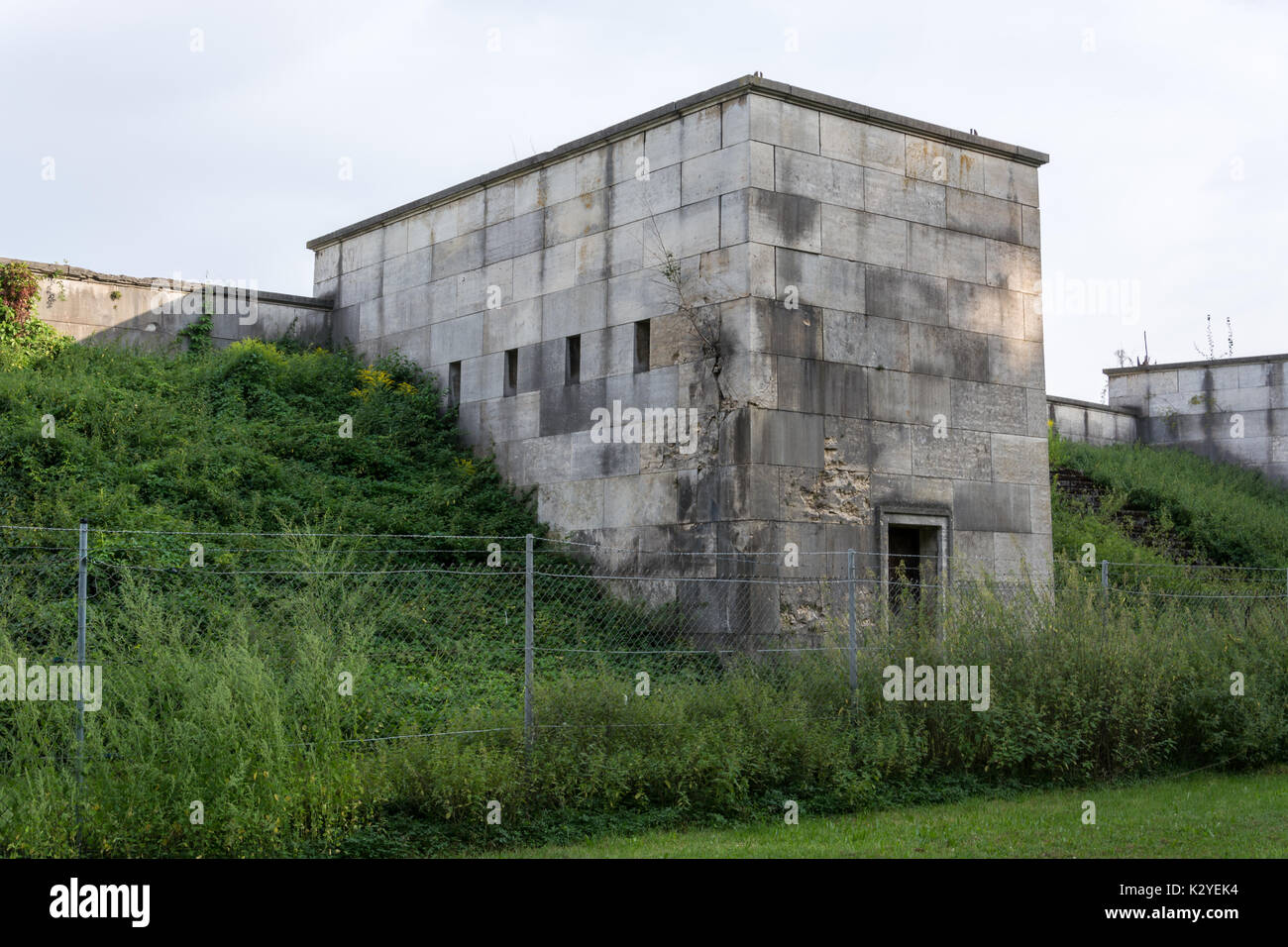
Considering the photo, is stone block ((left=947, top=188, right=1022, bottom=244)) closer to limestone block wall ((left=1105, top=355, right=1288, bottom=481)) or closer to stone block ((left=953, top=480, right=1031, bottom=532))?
stone block ((left=953, top=480, right=1031, bottom=532))

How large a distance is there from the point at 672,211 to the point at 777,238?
61.4 inches

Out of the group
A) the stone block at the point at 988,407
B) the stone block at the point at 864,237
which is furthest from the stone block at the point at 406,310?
the stone block at the point at 988,407

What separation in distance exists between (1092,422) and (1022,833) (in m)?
20.0

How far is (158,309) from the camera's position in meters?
21.7

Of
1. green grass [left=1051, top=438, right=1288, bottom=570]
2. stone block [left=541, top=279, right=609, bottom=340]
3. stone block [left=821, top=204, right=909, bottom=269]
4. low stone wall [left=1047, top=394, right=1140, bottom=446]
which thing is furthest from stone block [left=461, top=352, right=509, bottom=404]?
low stone wall [left=1047, top=394, right=1140, bottom=446]

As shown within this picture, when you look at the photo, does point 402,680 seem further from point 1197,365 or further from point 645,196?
point 1197,365

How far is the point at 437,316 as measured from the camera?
20516 millimetres

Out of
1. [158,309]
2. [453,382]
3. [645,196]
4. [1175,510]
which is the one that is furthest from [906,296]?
[158,309]

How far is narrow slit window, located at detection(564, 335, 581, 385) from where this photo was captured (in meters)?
18.0

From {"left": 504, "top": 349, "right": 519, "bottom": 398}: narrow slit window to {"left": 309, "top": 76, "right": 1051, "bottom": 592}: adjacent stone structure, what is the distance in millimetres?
47

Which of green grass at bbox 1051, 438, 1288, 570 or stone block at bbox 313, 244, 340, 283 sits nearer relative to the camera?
green grass at bbox 1051, 438, 1288, 570

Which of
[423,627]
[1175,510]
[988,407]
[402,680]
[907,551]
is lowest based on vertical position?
[402,680]
